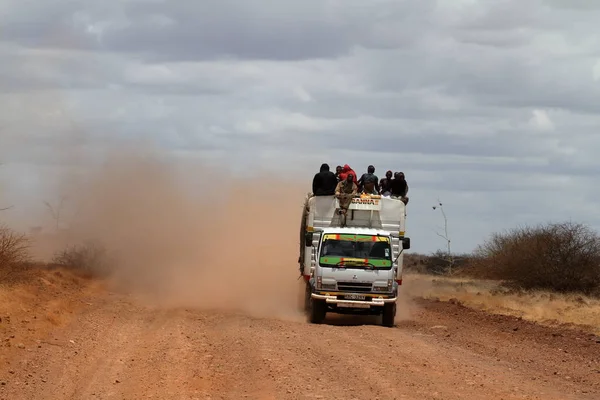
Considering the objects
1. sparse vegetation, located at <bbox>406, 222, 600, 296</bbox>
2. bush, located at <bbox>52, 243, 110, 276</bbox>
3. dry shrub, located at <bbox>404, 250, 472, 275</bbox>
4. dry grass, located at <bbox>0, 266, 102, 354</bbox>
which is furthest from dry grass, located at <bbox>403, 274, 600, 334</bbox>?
dry shrub, located at <bbox>404, 250, 472, 275</bbox>

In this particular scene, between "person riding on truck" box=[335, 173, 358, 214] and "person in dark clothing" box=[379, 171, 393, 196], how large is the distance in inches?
65.4

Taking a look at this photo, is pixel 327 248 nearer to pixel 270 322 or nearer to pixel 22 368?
pixel 270 322

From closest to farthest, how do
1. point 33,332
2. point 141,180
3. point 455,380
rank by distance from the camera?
point 455,380 < point 33,332 < point 141,180

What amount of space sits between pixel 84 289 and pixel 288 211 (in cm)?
1146

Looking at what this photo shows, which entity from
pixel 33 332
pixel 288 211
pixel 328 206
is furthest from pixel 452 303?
pixel 33 332

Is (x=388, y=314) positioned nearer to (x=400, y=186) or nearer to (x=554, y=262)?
(x=400, y=186)

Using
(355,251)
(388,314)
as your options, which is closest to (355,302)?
(388,314)

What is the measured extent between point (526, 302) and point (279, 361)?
22422 mm

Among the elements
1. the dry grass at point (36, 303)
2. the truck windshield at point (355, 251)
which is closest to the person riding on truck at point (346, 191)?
the truck windshield at point (355, 251)

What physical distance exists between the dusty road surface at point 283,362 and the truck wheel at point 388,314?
21cm

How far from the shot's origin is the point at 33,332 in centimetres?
1775

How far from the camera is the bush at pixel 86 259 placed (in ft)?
125

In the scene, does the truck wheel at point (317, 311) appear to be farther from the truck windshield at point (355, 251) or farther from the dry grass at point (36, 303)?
the dry grass at point (36, 303)

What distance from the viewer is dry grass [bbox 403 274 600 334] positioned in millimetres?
28141
